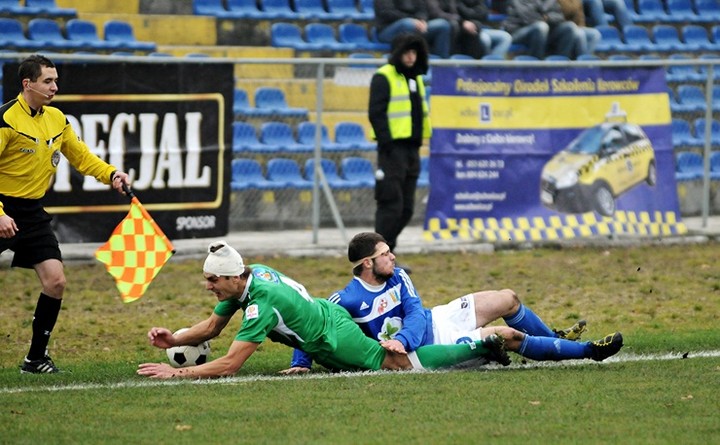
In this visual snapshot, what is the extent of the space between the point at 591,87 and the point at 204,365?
9.04 meters

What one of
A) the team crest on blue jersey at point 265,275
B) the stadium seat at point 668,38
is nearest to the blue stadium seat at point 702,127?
the stadium seat at point 668,38

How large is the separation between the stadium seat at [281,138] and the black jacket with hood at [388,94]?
9.08 feet

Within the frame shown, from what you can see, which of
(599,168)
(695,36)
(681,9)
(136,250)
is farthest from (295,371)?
(681,9)

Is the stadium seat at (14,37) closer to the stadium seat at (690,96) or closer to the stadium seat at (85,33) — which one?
the stadium seat at (85,33)

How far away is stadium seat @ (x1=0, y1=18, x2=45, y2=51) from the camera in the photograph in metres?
16.1

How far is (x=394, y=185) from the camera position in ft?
45.8

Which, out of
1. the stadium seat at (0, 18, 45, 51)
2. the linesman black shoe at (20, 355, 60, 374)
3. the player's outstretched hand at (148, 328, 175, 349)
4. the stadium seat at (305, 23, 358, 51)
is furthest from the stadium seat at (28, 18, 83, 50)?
the player's outstretched hand at (148, 328, 175, 349)

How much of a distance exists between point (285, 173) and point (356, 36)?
11.5 ft

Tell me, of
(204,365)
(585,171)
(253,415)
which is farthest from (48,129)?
(585,171)

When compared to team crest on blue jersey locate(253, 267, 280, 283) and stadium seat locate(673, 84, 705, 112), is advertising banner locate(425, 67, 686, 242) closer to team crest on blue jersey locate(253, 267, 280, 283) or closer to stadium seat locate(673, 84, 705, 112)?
stadium seat locate(673, 84, 705, 112)

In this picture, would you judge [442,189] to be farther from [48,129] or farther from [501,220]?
[48,129]

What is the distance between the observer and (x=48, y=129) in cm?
911

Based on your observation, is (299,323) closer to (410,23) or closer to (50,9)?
(50,9)

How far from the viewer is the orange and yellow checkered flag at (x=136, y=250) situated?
31.3 ft
